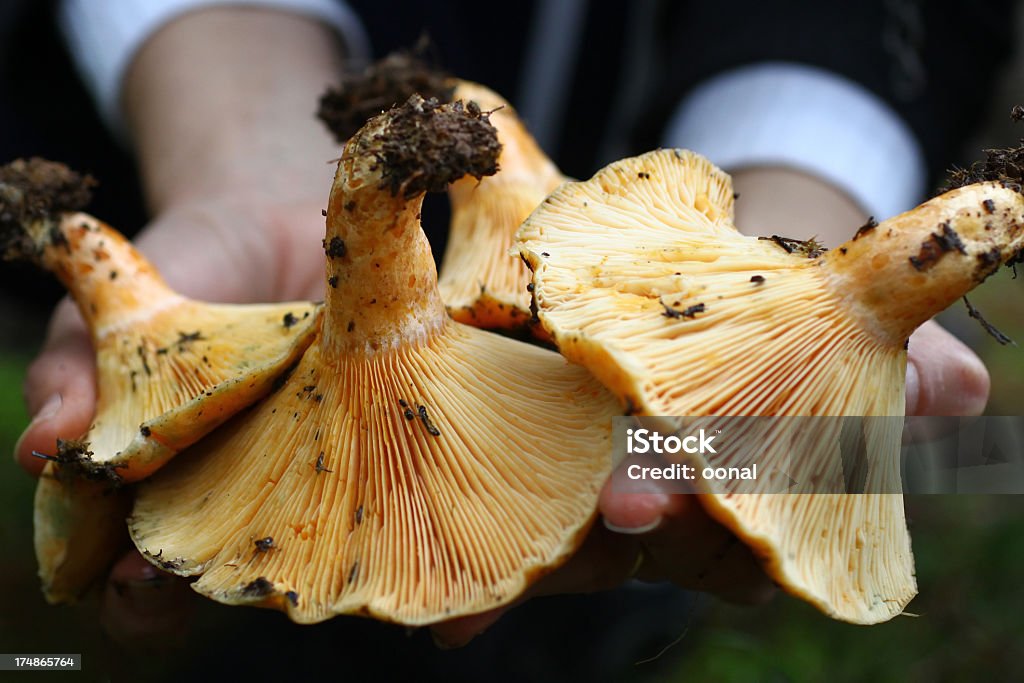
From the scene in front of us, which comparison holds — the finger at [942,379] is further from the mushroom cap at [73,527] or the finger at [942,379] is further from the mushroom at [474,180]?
the mushroom cap at [73,527]

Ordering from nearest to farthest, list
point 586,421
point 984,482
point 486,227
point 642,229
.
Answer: point 586,421
point 642,229
point 984,482
point 486,227

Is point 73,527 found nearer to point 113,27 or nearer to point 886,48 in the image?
point 113,27

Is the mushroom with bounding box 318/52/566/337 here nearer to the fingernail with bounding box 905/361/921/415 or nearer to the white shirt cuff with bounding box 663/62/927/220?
the fingernail with bounding box 905/361/921/415

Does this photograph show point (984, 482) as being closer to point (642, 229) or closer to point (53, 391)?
point (642, 229)

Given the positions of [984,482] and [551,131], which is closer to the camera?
[984,482]

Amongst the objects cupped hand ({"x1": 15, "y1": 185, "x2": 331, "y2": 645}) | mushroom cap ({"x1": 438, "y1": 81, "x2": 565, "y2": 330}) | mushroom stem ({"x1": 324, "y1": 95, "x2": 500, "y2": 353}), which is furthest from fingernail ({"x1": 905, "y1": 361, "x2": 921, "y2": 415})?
cupped hand ({"x1": 15, "y1": 185, "x2": 331, "y2": 645})

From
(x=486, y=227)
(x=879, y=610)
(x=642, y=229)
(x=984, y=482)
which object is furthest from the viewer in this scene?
(x=486, y=227)

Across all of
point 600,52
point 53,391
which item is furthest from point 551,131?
point 53,391
